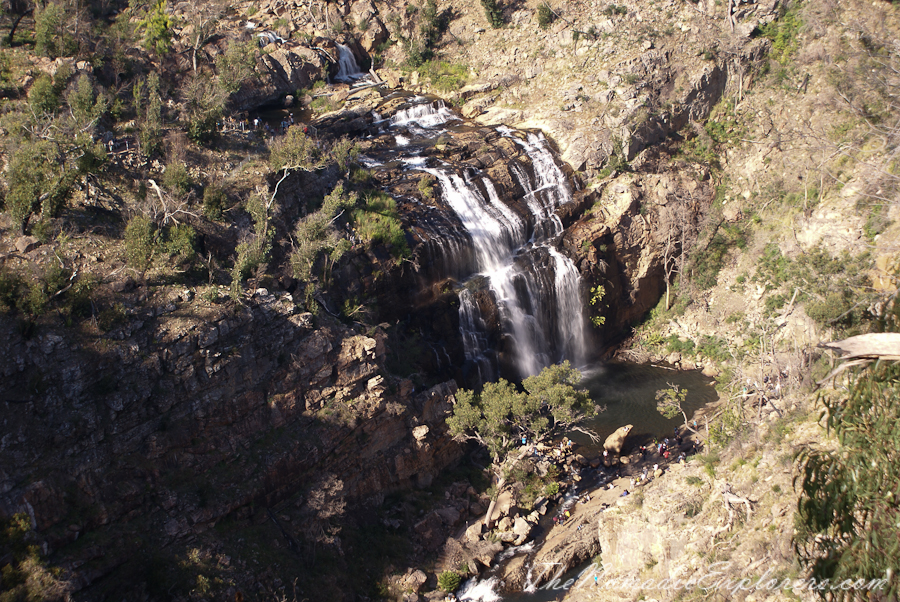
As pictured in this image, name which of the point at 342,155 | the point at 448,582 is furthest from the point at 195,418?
the point at 342,155

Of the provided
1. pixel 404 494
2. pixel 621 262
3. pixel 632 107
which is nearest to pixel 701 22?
pixel 632 107

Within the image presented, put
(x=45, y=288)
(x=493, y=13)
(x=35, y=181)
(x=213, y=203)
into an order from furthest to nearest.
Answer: (x=493, y=13)
(x=213, y=203)
(x=35, y=181)
(x=45, y=288)

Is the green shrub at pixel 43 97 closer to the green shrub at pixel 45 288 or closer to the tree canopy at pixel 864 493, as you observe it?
the green shrub at pixel 45 288

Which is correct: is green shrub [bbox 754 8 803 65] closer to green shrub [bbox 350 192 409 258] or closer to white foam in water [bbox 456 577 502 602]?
green shrub [bbox 350 192 409 258]

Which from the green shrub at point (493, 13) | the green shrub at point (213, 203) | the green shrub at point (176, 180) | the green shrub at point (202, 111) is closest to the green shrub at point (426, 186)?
the green shrub at point (202, 111)

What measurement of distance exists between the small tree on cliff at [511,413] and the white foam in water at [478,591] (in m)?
2.94

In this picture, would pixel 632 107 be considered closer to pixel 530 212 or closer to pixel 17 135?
pixel 530 212

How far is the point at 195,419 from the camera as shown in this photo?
888 inches

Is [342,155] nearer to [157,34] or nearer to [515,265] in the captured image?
[515,265]

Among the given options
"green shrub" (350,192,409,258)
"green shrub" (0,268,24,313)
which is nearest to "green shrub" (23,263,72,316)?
"green shrub" (0,268,24,313)

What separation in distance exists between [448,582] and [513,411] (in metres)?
7.48

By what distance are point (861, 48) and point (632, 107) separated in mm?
16467

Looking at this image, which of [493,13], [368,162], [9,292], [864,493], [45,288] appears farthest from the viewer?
[493,13]

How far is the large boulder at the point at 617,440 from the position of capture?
31156mm
